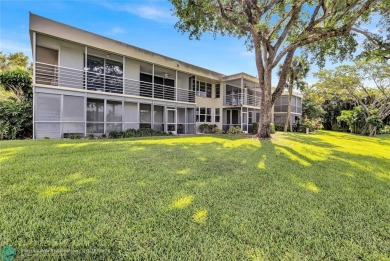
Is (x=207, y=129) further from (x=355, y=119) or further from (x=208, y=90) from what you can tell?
(x=355, y=119)

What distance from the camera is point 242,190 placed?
157 inches

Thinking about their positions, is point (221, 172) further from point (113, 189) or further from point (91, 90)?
point (91, 90)

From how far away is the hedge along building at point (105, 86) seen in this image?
35.8 feet

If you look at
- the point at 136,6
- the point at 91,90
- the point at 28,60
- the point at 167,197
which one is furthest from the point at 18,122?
the point at 28,60

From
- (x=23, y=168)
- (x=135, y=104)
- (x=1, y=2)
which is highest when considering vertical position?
(x=1, y=2)

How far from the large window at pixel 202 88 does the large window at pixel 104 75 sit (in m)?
7.58

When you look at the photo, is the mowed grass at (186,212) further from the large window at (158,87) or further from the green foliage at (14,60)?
the green foliage at (14,60)

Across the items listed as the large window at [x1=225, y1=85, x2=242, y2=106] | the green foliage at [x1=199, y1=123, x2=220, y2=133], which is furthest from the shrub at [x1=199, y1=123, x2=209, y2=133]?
the large window at [x1=225, y1=85, x2=242, y2=106]

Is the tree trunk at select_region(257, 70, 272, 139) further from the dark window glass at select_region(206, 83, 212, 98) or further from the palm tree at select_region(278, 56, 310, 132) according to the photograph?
the palm tree at select_region(278, 56, 310, 132)

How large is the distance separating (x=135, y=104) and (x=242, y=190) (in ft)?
41.5

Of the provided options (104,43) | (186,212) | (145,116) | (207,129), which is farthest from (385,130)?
(186,212)

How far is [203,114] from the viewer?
808 inches

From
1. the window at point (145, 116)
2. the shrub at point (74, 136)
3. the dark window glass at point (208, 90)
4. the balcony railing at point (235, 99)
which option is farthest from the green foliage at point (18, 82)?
the balcony railing at point (235, 99)

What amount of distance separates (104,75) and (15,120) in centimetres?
549
